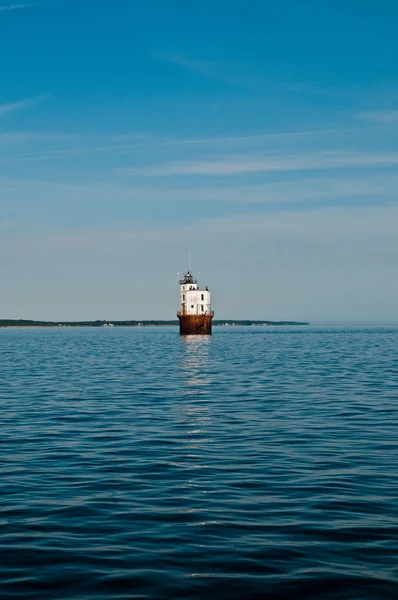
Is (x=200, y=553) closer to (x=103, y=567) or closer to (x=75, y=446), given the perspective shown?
(x=103, y=567)

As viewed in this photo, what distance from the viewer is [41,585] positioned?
10539 millimetres

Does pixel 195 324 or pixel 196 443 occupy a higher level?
pixel 195 324

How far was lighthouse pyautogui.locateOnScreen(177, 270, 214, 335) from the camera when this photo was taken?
128625mm

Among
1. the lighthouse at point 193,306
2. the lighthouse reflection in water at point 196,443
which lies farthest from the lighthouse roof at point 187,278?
the lighthouse reflection in water at point 196,443

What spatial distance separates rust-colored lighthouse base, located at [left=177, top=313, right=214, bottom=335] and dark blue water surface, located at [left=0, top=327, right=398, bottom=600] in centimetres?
9732

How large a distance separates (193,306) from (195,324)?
4.59m

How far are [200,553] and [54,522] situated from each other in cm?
328

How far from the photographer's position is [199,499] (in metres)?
15.4

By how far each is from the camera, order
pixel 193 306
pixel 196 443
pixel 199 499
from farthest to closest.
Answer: pixel 193 306 → pixel 196 443 → pixel 199 499

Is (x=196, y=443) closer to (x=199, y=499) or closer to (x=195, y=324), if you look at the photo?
(x=199, y=499)

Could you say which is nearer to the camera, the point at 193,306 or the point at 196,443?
the point at 196,443

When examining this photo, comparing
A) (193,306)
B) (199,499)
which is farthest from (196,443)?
(193,306)

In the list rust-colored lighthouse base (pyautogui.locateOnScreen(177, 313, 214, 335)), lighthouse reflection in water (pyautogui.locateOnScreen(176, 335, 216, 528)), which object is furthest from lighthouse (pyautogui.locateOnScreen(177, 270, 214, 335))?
lighthouse reflection in water (pyautogui.locateOnScreen(176, 335, 216, 528))

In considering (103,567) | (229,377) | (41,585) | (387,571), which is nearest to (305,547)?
(387,571)
